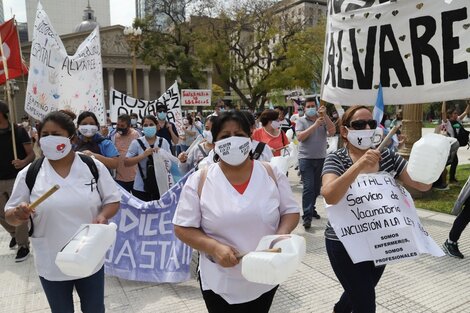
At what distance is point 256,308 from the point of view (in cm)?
215

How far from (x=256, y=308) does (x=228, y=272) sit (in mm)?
303

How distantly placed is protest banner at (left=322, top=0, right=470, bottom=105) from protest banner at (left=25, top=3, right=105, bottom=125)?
→ 444 centimetres

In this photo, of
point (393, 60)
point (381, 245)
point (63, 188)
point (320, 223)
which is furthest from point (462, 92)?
point (320, 223)

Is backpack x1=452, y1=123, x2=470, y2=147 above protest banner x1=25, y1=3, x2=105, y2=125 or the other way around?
the other way around

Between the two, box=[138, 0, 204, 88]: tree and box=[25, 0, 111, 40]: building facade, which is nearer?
box=[138, 0, 204, 88]: tree

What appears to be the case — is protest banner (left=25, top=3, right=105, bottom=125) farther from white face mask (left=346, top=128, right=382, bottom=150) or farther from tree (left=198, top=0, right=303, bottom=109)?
tree (left=198, top=0, right=303, bottom=109)

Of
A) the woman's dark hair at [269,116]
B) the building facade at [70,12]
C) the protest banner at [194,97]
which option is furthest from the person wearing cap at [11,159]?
the building facade at [70,12]

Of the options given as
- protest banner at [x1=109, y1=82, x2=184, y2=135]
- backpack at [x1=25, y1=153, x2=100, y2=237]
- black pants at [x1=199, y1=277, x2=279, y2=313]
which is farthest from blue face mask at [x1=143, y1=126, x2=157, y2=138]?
protest banner at [x1=109, y1=82, x2=184, y2=135]

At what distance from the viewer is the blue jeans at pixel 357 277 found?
2455 mm

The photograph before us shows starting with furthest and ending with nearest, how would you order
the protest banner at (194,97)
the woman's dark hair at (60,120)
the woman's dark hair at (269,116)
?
the protest banner at (194,97) → the woman's dark hair at (269,116) → the woman's dark hair at (60,120)

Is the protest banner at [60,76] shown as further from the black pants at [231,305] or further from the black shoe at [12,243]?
the black pants at [231,305]

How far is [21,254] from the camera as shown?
195 inches

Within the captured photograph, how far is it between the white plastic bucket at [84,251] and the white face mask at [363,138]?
1.53 meters

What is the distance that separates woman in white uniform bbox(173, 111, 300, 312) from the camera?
1.96 m
